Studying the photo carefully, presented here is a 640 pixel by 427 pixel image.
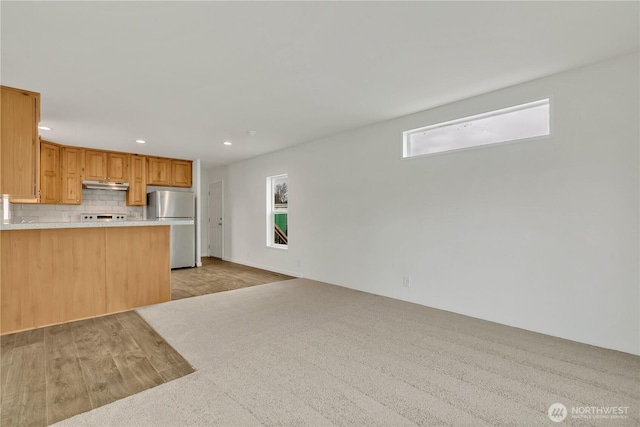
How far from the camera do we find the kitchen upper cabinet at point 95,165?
5660 millimetres

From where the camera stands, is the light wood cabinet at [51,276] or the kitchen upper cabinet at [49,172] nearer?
the light wood cabinet at [51,276]

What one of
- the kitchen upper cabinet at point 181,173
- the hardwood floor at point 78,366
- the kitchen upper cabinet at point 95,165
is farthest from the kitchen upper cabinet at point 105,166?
the hardwood floor at point 78,366

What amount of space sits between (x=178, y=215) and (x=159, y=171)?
3.51 ft

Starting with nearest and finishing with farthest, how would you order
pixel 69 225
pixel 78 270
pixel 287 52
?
pixel 287 52
pixel 69 225
pixel 78 270

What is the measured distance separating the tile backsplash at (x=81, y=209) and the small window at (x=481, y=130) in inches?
233

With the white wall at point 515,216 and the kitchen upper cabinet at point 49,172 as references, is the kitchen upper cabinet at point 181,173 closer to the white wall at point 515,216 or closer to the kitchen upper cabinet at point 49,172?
the kitchen upper cabinet at point 49,172

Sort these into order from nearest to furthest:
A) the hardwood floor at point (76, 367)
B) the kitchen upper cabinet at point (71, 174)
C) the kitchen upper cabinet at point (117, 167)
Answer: the hardwood floor at point (76, 367), the kitchen upper cabinet at point (71, 174), the kitchen upper cabinet at point (117, 167)

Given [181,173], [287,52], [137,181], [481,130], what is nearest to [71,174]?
[137,181]

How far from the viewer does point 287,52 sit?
7.70 ft

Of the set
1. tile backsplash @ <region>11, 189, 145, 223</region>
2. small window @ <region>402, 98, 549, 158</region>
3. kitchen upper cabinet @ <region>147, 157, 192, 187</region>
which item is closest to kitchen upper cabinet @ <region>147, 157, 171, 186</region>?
kitchen upper cabinet @ <region>147, 157, 192, 187</region>

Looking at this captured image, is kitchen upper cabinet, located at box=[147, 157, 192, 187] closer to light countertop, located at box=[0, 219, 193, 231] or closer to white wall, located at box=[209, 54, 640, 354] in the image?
light countertop, located at box=[0, 219, 193, 231]

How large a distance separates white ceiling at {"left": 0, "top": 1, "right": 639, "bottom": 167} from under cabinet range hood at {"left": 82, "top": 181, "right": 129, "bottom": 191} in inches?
93.9

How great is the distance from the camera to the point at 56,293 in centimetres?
317

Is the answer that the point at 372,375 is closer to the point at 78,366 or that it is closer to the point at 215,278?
the point at 78,366
